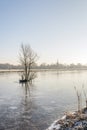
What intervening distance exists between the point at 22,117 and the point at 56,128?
15.8ft

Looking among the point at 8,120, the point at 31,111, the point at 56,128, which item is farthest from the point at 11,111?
the point at 56,128

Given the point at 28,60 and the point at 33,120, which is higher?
the point at 28,60

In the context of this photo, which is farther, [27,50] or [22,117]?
[27,50]

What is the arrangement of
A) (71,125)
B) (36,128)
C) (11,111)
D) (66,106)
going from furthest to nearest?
(66,106) → (11,111) → (36,128) → (71,125)

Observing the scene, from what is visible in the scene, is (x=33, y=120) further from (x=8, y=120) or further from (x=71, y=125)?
(x=71, y=125)

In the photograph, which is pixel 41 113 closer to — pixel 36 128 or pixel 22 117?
pixel 22 117

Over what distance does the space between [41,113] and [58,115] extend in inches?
58.4

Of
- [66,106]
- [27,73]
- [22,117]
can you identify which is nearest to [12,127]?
[22,117]

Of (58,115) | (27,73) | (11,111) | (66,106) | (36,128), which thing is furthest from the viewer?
(27,73)

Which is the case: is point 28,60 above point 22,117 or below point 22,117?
above

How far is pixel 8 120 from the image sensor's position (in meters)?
14.1

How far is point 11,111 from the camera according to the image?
16.9m

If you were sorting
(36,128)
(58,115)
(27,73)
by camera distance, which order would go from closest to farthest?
1. (36,128)
2. (58,115)
3. (27,73)

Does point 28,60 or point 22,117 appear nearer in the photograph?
point 22,117
